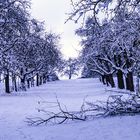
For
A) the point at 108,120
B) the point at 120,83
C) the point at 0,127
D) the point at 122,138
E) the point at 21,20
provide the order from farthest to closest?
the point at 120,83
the point at 21,20
the point at 0,127
the point at 108,120
the point at 122,138

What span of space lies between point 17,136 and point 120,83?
30618 millimetres

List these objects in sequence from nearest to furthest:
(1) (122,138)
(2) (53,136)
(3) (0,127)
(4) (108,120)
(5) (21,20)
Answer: (1) (122,138) < (2) (53,136) < (4) (108,120) < (3) (0,127) < (5) (21,20)

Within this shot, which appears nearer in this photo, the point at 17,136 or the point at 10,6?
the point at 17,136

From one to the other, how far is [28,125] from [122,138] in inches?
170

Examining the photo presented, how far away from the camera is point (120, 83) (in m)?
41.6

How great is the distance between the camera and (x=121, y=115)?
1315 cm

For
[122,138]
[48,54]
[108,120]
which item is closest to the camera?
[122,138]

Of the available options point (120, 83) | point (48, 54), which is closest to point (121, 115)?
point (120, 83)

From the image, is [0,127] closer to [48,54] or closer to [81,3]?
[81,3]

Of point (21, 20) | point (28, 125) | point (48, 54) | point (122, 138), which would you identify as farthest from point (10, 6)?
point (48, 54)

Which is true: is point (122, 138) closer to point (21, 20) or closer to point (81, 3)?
point (81, 3)

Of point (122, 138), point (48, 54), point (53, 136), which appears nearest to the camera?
point (122, 138)

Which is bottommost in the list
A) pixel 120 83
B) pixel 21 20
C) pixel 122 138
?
pixel 122 138

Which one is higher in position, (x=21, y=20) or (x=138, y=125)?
(x=21, y=20)
